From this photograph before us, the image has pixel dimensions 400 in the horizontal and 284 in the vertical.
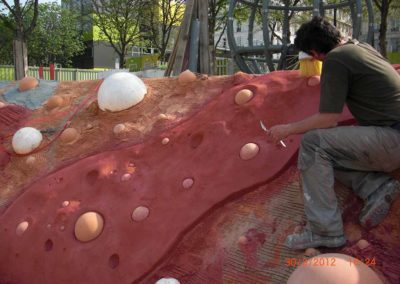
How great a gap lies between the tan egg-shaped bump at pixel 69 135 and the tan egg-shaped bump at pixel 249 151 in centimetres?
218

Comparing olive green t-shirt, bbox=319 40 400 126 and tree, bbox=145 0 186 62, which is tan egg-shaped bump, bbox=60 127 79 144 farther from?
tree, bbox=145 0 186 62

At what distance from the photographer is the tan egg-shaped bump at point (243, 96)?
Answer: 169 inches

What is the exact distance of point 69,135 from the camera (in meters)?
5.13

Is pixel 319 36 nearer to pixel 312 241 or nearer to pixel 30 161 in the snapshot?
pixel 312 241

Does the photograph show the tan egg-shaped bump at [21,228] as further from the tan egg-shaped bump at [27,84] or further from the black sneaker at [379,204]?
the black sneaker at [379,204]

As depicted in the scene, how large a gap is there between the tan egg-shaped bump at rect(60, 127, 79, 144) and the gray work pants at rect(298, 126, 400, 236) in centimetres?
302

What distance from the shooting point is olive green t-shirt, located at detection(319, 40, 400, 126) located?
2.72 metres

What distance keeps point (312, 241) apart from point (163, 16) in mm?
25921

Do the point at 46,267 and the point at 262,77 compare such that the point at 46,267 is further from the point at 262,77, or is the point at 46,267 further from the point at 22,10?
the point at 22,10

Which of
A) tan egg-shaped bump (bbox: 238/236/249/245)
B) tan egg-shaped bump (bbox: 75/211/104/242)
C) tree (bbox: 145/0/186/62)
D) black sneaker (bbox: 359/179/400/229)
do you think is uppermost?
tree (bbox: 145/0/186/62)

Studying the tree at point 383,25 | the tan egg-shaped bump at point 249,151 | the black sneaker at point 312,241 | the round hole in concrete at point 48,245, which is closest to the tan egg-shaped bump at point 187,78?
the tan egg-shaped bump at point 249,151

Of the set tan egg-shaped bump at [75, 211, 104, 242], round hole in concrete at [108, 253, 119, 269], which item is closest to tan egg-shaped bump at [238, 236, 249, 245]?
round hole in concrete at [108, 253, 119, 269]

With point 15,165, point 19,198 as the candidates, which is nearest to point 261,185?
point 19,198

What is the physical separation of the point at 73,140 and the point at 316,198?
3.14m
